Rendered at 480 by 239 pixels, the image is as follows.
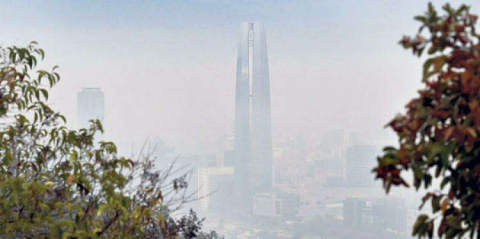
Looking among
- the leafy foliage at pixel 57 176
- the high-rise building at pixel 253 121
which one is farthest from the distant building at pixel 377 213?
the leafy foliage at pixel 57 176

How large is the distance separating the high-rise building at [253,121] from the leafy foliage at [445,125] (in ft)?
34.9

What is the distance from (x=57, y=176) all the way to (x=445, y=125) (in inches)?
46.5

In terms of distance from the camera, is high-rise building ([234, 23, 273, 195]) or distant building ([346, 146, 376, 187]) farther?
high-rise building ([234, 23, 273, 195])

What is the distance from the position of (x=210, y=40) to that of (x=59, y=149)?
12766 mm

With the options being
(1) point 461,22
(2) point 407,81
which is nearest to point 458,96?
(1) point 461,22

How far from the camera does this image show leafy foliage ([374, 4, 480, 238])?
93 cm

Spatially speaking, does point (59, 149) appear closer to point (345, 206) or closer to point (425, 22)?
point (425, 22)

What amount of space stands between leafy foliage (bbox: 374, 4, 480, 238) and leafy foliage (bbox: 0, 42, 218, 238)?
31.8 inches

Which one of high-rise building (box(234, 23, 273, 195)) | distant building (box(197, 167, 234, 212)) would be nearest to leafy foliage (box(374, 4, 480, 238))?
distant building (box(197, 167, 234, 212))

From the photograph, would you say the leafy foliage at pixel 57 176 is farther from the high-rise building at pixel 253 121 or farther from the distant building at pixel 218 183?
the high-rise building at pixel 253 121

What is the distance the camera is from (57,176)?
1.80 meters

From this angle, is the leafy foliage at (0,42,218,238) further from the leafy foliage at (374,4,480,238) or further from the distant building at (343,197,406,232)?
the distant building at (343,197,406,232)

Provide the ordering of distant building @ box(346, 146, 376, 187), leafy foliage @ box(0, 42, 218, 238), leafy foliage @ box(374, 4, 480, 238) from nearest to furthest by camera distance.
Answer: leafy foliage @ box(374, 4, 480, 238) < leafy foliage @ box(0, 42, 218, 238) < distant building @ box(346, 146, 376, 187)

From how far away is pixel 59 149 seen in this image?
6.30 feet
